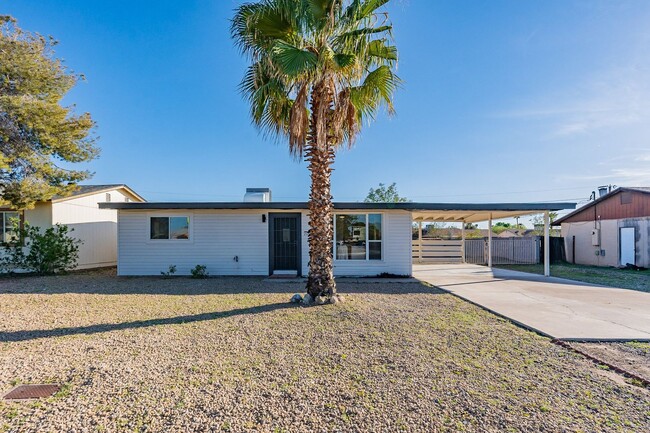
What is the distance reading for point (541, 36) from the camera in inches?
370

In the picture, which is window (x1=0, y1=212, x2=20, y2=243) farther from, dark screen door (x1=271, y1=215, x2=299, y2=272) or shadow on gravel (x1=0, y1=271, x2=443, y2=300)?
dark screen door (x1=271, y1=215, x2=299, y2=272)

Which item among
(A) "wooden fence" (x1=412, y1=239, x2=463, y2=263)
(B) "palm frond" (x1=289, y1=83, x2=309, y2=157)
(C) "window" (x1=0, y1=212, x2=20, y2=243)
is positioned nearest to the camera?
(B) "palm frond" (x1=289, y1=83, x2=309, y2=157)


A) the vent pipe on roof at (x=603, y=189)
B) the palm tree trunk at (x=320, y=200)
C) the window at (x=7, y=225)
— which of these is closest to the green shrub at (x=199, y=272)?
the palm tree trunk at (x=320, y=200)

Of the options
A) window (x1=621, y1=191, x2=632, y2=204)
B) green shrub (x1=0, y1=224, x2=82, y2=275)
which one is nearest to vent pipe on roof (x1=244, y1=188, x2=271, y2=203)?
green shrub (x1=0, y1=224, x2=82, y2=275)

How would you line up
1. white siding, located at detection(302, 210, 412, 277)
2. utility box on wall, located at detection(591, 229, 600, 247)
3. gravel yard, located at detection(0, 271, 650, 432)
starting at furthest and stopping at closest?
1. utility box on wall, located at detection(591, 229, 600, 247)
2. white siding, located at detection(302, 210, 412, 277)
3. gravel yard, located at detection(0, 271, 650, 432)

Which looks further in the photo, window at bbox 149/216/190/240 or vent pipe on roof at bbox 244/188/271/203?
vent pipe on roof at bbox 244/188/271/203

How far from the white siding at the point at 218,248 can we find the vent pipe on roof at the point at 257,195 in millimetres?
744

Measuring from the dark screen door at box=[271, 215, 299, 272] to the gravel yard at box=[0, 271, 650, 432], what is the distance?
15.7 feet

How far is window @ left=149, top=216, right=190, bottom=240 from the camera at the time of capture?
11.2 m

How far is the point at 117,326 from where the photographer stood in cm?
524

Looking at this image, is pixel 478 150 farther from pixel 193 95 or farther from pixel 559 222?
pixel 193 95

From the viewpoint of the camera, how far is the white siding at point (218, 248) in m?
A: 11.1

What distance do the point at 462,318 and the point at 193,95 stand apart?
44.9 feet

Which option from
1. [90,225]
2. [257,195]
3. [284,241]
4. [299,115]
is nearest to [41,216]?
[90,225]
